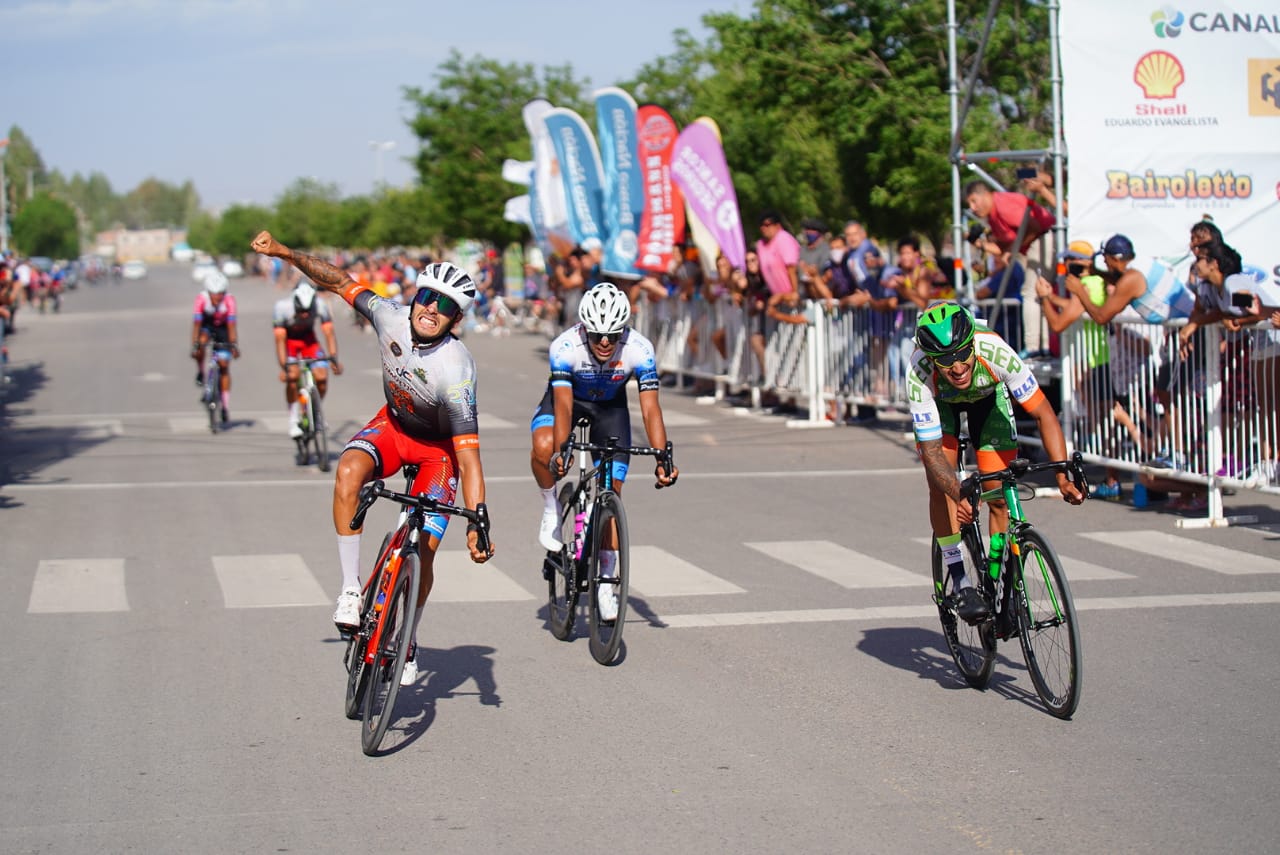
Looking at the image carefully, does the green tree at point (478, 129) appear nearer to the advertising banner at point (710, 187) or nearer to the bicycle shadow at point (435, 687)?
the advertising banner at point (710, 187)

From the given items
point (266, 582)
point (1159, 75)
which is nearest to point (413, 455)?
point (266, 582)

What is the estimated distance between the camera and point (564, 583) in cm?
897

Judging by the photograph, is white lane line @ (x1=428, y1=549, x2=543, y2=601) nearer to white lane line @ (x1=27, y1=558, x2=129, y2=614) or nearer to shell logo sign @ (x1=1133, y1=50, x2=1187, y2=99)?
white lane line @ (x1=27, y1=558, x2=129, y2=614)

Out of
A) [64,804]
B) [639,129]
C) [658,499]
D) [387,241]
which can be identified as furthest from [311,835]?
[387,241]

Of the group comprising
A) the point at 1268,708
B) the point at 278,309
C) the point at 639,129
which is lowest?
the point at 1268,708

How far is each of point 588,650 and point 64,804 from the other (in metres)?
3.28

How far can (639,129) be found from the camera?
2503 cm

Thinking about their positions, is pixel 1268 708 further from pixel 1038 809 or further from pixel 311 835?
pixel 311 835

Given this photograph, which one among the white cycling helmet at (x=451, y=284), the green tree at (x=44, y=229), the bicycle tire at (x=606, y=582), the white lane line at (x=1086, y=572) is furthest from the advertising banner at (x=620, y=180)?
the green tree at (x=44, y=229)

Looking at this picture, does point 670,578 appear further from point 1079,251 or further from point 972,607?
point 1079,251

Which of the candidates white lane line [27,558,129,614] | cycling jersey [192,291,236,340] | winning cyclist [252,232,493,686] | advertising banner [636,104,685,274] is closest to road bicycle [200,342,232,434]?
cycling jersey [192,291,236,340]

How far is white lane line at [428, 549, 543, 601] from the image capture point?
10.0 meters

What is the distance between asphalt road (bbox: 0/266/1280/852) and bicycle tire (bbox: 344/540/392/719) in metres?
0.20

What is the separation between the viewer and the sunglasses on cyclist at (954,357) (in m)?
6.93
